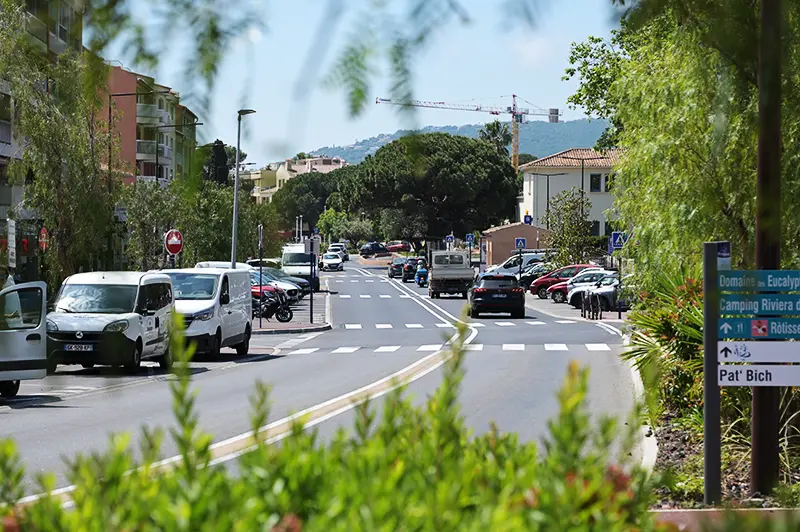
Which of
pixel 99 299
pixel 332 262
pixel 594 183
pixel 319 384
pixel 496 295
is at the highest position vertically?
pixel 594 183

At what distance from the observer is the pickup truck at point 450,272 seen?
5903cm

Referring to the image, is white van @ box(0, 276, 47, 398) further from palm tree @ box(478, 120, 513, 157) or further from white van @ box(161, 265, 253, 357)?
palm tree @ box(478, 120, 513, 157)

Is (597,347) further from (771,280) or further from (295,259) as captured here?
(295,259)

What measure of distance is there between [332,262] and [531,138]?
104m

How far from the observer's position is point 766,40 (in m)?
3.42

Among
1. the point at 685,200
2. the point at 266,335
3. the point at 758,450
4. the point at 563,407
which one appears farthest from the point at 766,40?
the point at 266,335

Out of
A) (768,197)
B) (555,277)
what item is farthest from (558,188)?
(768,197)

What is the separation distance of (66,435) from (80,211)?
33.0ft

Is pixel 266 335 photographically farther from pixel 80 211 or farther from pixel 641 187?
pixel 80 211

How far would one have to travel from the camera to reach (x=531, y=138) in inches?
143

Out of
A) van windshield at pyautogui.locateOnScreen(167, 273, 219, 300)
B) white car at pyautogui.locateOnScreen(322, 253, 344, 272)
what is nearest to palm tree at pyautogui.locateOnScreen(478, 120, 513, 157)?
van windshield at pyautogui.locateOnScreen(167, 273, 219, 300)

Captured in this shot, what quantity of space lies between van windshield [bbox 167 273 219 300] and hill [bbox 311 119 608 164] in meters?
22.4

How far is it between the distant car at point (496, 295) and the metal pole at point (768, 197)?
33798mm

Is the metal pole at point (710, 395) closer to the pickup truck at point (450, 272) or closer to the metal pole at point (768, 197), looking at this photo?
the metal pole at point (768, 197)
